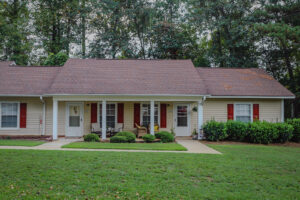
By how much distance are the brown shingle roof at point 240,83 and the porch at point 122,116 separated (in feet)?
6.77

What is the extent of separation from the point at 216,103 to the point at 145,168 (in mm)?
9445

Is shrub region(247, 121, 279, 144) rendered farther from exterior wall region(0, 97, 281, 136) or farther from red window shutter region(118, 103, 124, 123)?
red window shutter region(118, 103, 124, 123)

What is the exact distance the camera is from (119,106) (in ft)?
48.1

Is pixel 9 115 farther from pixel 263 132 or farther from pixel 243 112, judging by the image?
pixel 263 132

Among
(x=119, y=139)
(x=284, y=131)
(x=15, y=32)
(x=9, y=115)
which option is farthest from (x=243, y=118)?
(x=15, y=32)

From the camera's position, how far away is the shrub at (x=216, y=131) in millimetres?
12789

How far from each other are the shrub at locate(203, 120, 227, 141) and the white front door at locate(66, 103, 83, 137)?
24.6 ft

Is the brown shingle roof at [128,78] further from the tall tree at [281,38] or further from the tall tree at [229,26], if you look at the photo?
the tall tree at [229,26]

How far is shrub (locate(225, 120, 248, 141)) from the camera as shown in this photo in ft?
41.8

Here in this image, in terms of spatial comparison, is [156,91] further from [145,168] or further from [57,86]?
[145,168]

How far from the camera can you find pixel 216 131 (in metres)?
12.9

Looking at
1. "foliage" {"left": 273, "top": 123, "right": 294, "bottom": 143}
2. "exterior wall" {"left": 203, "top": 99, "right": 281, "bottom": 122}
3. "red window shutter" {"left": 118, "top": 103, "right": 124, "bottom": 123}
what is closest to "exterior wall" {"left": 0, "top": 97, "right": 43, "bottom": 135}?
"red window shutter" {"left": 118, "top": 103, "right": 124, "bottom": 123}

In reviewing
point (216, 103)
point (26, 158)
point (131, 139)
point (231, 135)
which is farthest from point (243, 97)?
point (26, 158)

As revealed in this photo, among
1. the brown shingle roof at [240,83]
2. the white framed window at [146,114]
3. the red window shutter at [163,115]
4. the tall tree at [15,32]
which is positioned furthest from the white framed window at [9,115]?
the tall tree at [15,32]
